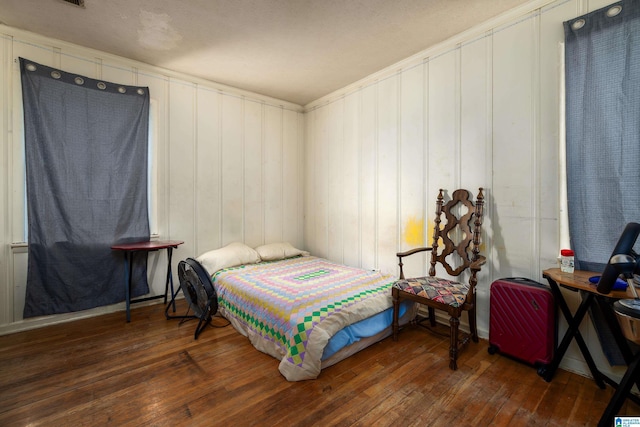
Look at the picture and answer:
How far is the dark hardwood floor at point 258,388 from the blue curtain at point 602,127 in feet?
3.39

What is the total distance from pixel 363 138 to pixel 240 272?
2.34 m

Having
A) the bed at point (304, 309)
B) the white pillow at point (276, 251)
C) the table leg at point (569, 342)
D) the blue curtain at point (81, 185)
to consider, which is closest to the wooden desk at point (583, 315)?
the table leg at point (569, 342)

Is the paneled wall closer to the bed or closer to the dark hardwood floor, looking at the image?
the bed

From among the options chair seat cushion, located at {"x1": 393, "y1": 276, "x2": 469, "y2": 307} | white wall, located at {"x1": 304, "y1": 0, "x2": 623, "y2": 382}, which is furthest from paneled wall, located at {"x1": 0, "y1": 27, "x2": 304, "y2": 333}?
chair seat cushion, located at {"x1": 393, "y1": 276, "x2": 469, "y2": 307}

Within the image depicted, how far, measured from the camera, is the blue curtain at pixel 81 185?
284 cm

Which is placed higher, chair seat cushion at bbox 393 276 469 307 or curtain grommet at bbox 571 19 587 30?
curtain grommet at bbox 571 19 587 30

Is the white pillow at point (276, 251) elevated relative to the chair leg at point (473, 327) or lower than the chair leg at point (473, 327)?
elevated

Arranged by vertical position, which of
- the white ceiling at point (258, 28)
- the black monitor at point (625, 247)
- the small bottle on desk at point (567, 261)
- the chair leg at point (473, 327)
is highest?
the white ceiling at point (258, 28)

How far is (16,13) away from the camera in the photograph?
254 cm

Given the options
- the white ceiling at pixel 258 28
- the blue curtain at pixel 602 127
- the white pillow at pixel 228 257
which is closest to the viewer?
the blue curtain at pixel 602 127

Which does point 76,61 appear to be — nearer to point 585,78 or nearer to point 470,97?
point 470,97

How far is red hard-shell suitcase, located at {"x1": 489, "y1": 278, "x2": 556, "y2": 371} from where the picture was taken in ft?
6.84

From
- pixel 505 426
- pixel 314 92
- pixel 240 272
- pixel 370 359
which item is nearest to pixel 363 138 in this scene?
pixel 314 92

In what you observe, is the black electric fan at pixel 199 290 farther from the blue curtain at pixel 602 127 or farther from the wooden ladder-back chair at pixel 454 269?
the blue curtain at pixel 602 127
